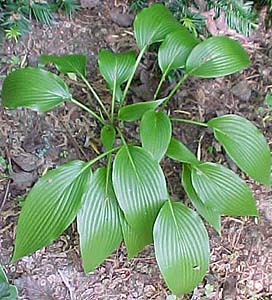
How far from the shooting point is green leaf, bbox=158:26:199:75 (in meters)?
1.59

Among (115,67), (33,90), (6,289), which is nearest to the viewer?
(6,289)

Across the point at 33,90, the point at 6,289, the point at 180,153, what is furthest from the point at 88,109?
the point at 6,289

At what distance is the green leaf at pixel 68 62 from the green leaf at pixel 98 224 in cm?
31

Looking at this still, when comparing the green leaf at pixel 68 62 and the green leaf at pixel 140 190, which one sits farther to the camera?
the green leaf at pixel 68 62

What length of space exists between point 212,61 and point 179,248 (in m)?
0.51

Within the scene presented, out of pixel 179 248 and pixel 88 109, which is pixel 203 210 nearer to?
pixel 179 248

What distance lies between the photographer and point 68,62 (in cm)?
159

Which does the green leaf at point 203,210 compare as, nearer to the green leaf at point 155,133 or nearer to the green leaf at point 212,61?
the green leaf at point 155,133

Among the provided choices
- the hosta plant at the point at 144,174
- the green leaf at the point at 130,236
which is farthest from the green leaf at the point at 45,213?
the green leaf at the point at 130,236

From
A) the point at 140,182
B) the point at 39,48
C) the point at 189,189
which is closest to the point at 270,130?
the point at 189,189

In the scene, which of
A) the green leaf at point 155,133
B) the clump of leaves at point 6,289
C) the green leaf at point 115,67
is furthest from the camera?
the green leaf at point 115,67

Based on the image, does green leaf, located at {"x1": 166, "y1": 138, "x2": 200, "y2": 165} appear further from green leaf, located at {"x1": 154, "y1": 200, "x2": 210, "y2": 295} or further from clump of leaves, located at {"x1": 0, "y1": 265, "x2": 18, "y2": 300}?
clump of leaves, located at {"x1": 0, "y1": 265, "x2": 18, "y2": 300}

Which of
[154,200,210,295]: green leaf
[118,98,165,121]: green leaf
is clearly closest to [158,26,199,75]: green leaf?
[118,98,165,121]: green leaf

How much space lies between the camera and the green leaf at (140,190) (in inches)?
57.1
